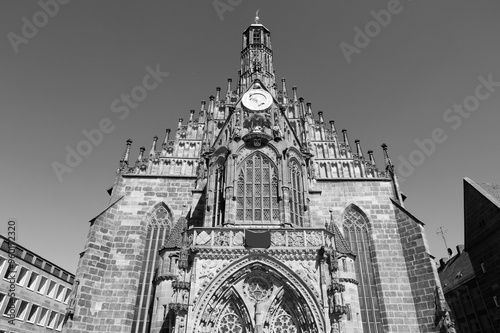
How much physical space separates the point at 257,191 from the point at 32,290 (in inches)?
1109

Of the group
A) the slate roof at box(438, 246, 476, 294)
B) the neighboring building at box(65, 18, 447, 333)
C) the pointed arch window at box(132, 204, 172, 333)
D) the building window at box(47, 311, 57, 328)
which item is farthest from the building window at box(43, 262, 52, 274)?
the slate roof at box(438, 246, 476, 294)

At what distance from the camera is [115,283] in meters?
21.7

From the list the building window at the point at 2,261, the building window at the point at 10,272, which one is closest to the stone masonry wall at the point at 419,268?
the building window at the point at 10,272

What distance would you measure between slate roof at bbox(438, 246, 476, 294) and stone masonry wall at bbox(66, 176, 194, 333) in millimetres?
25520

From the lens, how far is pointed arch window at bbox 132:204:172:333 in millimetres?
21016

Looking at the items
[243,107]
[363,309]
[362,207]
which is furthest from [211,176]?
[363,309]

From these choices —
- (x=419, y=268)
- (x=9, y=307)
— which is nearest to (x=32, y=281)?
(x=9, y=307)

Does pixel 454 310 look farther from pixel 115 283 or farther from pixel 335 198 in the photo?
pixel 115 283

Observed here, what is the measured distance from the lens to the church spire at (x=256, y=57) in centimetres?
3100

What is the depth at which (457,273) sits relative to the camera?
3394 cm

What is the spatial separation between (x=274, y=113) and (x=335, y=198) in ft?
25.3

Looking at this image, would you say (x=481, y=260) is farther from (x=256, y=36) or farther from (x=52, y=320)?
(x=52, y=320)

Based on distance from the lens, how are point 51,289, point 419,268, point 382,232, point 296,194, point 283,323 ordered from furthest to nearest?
point 51,289
point 382,232
point 296,194
point 419,268
point 283,323

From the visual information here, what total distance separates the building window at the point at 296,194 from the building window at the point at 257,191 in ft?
3.77
